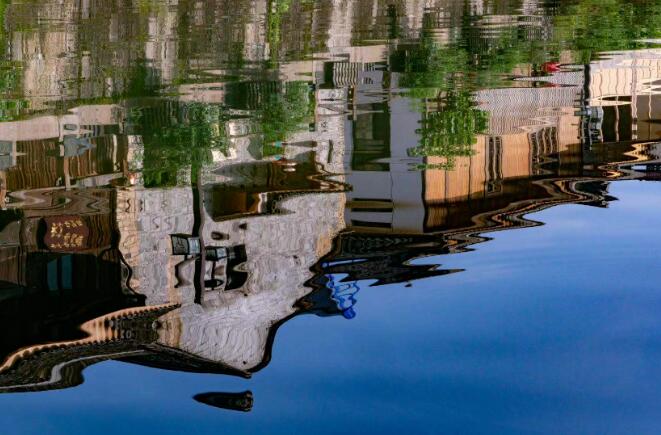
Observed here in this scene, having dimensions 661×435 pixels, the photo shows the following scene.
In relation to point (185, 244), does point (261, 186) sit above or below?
above

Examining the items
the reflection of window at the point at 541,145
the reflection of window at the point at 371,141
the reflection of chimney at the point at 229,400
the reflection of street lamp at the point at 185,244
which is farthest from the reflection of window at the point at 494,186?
the reflection of chimney at the point at 229,400

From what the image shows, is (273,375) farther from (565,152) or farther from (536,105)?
(536,105)

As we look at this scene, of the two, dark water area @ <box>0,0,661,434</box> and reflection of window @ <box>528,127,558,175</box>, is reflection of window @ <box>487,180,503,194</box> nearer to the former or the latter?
dark water area @ <box>0,0,661,434</box>

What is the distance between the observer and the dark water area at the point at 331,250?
129 inches

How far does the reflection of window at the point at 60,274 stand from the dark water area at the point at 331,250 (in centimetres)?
2

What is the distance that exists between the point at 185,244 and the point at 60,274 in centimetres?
59

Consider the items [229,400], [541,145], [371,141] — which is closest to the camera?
[229,400]

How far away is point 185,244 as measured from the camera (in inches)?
192

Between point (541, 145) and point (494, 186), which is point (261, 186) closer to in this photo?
point (494, 186)

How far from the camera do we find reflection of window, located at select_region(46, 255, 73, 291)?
4.41 meters

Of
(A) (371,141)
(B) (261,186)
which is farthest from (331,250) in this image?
(A) (371,141)

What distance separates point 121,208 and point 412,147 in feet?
6.94

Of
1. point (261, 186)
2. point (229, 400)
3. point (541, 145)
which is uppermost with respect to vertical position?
point (541, 145)

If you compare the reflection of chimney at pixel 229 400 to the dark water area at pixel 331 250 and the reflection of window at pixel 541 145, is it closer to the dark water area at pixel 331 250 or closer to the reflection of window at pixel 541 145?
the dark water area at pixel 331 250
